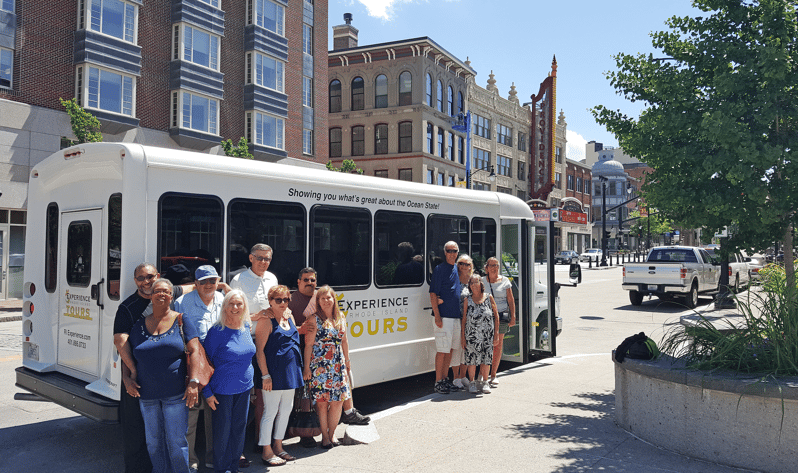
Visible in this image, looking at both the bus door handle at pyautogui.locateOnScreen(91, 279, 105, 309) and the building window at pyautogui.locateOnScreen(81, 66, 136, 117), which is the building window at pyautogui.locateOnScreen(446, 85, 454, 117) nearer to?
the building window at pyautogui.locateOnScreen(81, 66, 136, 117)

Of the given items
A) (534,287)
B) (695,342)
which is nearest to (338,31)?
(534,287)

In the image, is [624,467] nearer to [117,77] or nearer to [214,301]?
[214,301]

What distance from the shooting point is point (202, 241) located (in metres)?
5.71

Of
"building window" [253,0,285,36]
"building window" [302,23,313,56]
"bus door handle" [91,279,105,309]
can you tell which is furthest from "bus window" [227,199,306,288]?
"building window" [302,23,313,56]

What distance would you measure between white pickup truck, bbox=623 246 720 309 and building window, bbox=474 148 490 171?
35354mm

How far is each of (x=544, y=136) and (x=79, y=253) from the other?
42973mm

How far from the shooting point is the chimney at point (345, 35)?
51438mm

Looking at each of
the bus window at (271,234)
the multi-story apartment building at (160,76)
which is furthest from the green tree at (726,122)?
the multi-story apartment building at (160,76)

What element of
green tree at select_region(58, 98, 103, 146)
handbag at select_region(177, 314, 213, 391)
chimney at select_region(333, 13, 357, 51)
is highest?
chimney at select_region(333, 13, 357, 51)

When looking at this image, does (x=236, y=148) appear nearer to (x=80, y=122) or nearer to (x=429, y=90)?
(x=80, y=122)

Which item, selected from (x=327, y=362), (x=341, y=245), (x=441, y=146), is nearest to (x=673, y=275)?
(x=341, y=245)

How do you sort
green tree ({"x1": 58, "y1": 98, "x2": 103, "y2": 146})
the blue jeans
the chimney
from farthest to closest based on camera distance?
the chimney → green tree ({"x1": 58, "y1": 98, "x2": 103, "y2": 146}) → the blue jeans

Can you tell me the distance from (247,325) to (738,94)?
220 inches

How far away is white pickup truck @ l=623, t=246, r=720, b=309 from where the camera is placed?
19.4m
